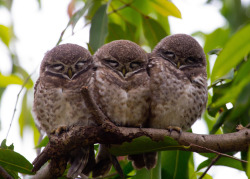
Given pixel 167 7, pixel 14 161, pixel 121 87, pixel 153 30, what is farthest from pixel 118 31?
pixel 14 161

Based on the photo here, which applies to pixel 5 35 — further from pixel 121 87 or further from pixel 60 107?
pixel 121 87

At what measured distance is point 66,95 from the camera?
10.0 ft

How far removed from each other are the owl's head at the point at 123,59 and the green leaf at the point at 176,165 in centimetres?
74

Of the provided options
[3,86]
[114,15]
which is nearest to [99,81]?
[3,86]

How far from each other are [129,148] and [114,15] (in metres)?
2.01

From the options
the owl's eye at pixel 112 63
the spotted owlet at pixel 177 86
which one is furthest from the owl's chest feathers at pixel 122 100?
the owl's eye at pixel 112 63

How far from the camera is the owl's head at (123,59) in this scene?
3.23 meters

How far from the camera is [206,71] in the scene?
3486 millimetres

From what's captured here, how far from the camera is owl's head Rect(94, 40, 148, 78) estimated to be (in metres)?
3.23

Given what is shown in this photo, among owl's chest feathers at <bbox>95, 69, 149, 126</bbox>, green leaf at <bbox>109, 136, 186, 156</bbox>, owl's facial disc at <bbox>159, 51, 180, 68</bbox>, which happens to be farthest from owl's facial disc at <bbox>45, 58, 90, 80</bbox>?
green leaf at <bbox>109, 136, 186, 156</bbox>

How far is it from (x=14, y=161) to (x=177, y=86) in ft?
4.38

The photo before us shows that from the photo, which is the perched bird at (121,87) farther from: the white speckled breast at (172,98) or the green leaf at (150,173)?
the green leaf at (150,173)

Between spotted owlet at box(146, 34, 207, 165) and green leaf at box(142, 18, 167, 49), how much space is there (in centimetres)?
42

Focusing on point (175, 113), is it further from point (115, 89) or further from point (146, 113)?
point (115, 89)
